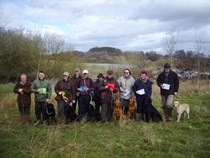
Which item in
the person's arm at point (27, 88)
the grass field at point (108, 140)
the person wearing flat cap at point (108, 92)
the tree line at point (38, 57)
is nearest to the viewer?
the grass field at point (108, 140)

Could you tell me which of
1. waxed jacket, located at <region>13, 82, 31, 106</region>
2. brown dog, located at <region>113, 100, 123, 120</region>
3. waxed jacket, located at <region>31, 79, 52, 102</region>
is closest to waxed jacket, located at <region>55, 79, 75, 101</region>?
waxed jacket, located at <region>31, 79, 52, 102</region>

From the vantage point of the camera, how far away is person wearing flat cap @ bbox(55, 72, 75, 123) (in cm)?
969

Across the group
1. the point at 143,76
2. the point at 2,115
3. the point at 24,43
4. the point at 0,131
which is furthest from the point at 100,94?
the point at 24,43

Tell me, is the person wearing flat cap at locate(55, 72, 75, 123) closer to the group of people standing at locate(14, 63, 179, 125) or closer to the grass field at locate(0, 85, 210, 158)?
the group of people standing at locate(14, 63, 179, 125)

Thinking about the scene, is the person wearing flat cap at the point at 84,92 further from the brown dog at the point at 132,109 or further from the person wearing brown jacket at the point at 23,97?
the person wearing brown jacket at the point at 23,97

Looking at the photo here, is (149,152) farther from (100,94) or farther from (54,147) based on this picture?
(100,94)

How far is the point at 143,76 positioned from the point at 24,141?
468 cm

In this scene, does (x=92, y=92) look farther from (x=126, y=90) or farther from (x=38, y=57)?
(x=38, y=57)

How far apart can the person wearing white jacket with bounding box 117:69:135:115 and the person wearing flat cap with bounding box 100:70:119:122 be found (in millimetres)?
282

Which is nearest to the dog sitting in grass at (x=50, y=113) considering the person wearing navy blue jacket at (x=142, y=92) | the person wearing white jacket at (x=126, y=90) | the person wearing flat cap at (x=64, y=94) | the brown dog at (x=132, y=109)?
the person wearing flat cap at (x=64, y=94)

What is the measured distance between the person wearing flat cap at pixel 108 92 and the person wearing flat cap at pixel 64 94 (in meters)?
1.06

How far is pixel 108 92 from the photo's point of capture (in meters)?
9.88

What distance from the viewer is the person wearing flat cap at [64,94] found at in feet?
31.8

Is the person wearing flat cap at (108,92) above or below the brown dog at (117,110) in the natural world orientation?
above
